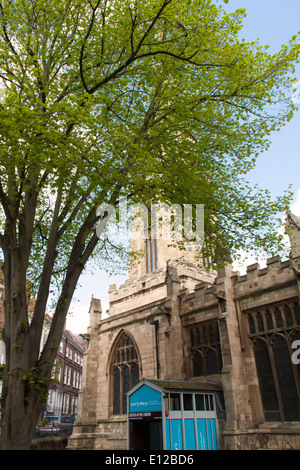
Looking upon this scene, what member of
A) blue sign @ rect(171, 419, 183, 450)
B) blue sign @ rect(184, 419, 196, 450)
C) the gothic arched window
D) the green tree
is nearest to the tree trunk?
the green tree

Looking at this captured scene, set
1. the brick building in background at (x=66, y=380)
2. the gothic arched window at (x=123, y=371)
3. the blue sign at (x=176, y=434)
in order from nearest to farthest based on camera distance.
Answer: the blue sign at (x=176, y=434)
the gothic arched window at (x=123, y=371)
the brick building in background at (x=66, y=380)

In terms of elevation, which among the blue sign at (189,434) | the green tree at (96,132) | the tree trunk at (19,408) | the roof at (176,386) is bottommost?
the blue sign at (189,434)

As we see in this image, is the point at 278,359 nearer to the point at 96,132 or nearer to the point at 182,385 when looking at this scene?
the point at 182,385

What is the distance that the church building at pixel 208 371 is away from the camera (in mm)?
11914

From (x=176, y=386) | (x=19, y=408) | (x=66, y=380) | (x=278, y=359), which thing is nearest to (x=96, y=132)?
(x=19, y=408)

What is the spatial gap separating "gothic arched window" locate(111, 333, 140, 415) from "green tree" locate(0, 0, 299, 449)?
34.3 feet

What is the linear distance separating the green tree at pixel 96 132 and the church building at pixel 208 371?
179 inches

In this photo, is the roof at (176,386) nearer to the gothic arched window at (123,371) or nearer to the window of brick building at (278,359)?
the window of brick building at (278,359)

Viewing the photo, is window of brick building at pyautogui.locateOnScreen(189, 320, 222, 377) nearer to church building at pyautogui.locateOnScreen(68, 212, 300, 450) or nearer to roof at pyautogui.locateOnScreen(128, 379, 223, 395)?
church building at pyautogui.locateOnScreen(68, 212, 300, 450)

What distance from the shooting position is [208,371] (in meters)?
15.7

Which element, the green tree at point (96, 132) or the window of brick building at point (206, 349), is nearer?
the green tree at point (96, 132)

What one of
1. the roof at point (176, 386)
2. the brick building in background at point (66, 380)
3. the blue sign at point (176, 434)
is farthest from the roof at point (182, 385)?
the brick building in background at point (66, 380)

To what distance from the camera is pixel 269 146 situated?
10.7 metres

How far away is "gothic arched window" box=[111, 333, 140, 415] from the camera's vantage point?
64.3ft
